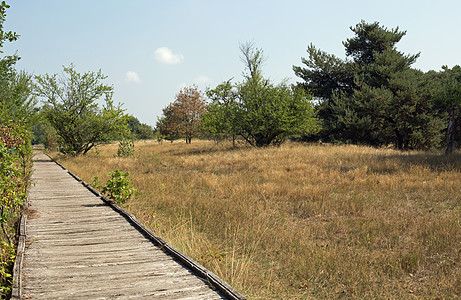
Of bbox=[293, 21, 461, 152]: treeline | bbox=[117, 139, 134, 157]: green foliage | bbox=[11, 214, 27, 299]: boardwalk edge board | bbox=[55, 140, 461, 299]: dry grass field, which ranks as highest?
bbox=[293, 21, 461, 152]: treeline

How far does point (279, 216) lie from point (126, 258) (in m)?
4.30

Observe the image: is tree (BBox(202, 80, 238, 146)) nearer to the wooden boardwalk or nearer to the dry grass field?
the dry grass field

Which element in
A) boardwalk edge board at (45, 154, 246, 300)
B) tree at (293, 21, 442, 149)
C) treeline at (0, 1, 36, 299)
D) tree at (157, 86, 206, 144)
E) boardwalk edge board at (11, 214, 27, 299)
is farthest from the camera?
tree at (157, 86, 206, 144)

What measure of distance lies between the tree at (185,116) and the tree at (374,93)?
16021 mm

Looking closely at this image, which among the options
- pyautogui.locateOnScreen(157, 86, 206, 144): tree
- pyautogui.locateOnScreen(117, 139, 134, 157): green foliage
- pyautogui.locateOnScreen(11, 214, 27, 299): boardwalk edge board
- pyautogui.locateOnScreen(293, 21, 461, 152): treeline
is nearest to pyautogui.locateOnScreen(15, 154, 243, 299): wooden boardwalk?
pyautogui.locateOnScreen(11, 214, 27, 299): boardwalk edge board

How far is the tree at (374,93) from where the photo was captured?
28375 mm

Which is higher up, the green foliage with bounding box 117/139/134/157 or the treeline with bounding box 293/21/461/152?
the treeline with bounding box 293/21/461/152

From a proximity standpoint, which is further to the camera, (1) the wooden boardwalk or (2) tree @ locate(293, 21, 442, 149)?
(2) tree @ locate(293, 21, 442, 149)

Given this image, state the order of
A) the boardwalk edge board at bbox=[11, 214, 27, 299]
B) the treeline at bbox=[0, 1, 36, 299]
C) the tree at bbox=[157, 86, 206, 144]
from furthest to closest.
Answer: the tree at bbox=[157, 86, 206, 144], the treeline at bbox=[0, 1, 36, 299], the boardwalk edge board at bbox=[11, 214, 27, 299]

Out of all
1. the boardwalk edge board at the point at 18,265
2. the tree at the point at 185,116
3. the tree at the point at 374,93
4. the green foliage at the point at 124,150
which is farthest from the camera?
the tree at the point at 185,116

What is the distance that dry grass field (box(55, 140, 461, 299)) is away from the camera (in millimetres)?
4828

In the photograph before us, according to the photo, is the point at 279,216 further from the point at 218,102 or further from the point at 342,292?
the point at 218,102

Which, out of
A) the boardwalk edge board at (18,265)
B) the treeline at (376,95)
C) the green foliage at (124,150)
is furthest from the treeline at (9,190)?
the treeline at (376,95)

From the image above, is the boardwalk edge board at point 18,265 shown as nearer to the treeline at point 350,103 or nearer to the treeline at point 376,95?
the treeline at point 350,103
